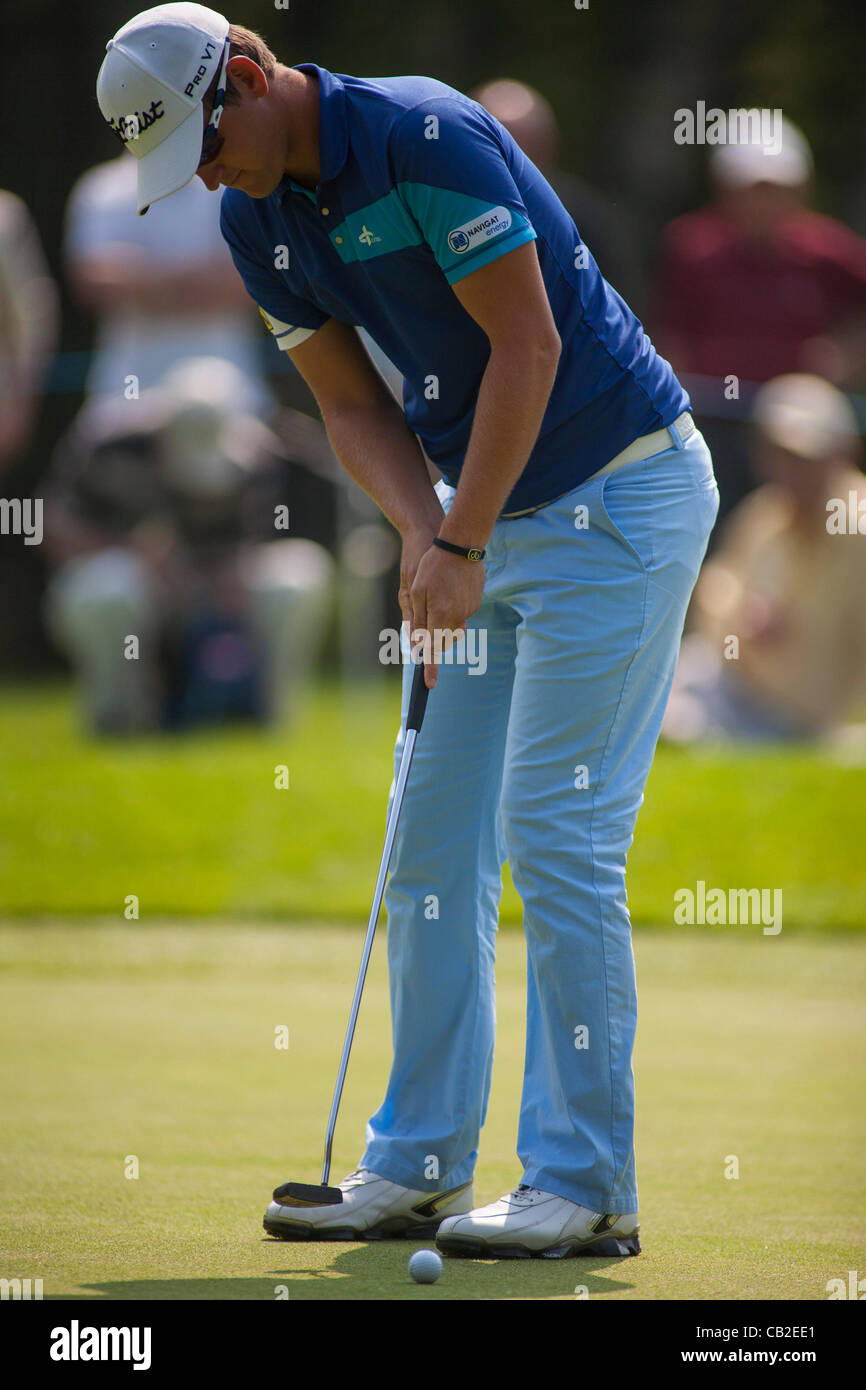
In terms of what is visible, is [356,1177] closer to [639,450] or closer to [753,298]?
[639,450]

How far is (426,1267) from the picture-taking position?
2447 millimetres

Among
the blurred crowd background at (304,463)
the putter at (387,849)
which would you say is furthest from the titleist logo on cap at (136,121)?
the blurred crowd background at (304,463)

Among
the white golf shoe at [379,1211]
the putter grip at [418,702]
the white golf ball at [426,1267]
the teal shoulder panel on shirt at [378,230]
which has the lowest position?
the white golf ball at [426,1267]

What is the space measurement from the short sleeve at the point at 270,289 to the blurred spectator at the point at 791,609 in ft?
14.8

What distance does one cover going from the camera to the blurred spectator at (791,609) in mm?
7258

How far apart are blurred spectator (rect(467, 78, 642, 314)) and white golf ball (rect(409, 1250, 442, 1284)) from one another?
423 centimetres

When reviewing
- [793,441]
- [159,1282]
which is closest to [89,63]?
[793,441]

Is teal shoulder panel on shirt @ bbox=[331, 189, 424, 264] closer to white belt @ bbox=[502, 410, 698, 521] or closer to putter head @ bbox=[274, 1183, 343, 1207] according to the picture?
white belt @ bbox=[502, 410, 698, 521]

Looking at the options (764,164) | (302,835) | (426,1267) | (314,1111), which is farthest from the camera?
(764,164)

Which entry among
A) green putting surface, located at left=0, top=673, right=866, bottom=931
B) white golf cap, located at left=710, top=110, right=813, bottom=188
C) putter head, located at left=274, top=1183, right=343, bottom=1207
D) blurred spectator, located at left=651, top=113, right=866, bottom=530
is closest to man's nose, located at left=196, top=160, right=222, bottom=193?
putter head, located at left=274, top=1183, right=343, bottom=1207

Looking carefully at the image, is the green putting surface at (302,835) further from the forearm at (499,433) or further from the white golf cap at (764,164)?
the forearm at (499,433)

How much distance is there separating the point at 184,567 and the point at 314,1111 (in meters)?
5.44

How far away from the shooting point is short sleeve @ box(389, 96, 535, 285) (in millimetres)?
2553

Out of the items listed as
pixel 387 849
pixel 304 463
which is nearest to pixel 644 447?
pixel 387 849
